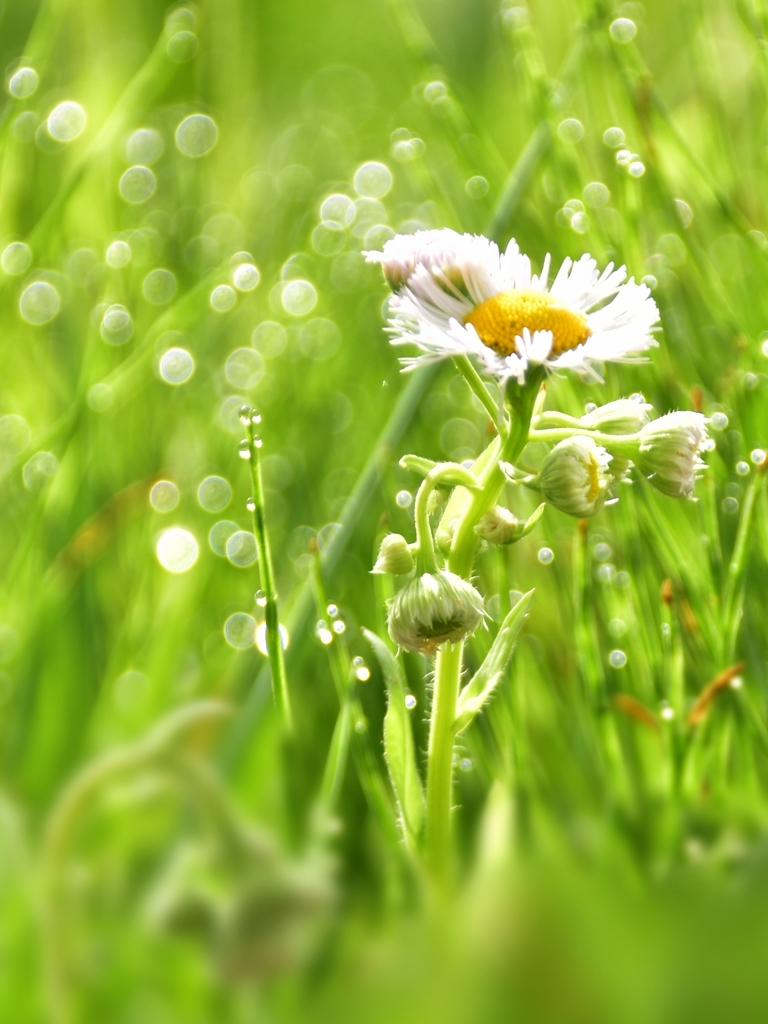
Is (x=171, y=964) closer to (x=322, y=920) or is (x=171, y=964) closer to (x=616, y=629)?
(x=322, y=920)

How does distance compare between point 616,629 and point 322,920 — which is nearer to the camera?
point 322,920

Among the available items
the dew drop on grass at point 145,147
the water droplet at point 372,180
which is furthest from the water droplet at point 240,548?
the dew drop on grass at point 145,147

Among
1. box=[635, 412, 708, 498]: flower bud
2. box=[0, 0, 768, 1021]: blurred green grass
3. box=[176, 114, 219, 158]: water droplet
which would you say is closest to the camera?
box=[0, 0, 768, 1021]: blurred green grass

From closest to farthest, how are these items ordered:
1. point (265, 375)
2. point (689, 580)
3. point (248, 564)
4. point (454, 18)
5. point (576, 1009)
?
point (576, 1009) < point (689, 580) < point (248, 564) < point (265, 375) < point (454, 18)

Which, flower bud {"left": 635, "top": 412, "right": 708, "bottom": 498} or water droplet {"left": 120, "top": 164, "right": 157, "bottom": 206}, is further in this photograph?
water droplet {"left": 120, "top": 164, "right": 157, "bottom": 206}

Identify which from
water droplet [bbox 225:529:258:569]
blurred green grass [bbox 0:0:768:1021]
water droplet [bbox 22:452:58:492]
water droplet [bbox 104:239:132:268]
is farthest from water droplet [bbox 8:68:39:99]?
water droplet [bbox 225:529:258:569]

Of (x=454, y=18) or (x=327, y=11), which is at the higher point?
(x=327, y=11)

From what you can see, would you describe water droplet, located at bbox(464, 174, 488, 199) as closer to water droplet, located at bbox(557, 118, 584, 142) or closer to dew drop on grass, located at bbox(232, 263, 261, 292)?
water droplet, located at bbox(557, 118, 584, 142)

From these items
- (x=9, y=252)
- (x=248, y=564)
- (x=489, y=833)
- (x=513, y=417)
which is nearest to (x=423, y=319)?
(x=513, y=417)
